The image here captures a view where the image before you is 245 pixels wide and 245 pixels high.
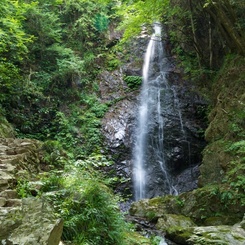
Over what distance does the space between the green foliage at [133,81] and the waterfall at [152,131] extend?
0.93ft

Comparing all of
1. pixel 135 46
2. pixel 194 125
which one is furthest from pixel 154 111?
pixel 135 46

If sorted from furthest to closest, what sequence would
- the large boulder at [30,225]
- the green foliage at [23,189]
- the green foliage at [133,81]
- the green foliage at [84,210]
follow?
1. the green foliage at [133,81]
2. the green foliage at [23,189]
3. the green foliage at [84,210]
4. the large boulder at [30,225]

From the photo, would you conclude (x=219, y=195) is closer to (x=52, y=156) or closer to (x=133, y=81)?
(x=52, y=156)

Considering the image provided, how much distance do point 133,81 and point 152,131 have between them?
154 inches

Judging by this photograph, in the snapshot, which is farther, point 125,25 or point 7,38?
point 125,25

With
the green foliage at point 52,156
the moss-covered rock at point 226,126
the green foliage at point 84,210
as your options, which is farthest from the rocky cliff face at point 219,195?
the green foliage at point 52,156

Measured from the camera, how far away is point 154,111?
→ 42.5 feet

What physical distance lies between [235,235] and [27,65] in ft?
38.7

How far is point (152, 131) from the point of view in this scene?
40.1 feet

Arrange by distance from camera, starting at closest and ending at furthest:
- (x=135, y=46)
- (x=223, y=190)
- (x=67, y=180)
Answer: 1. (x=67, y=180)
2. (x=223, y=190)
3. (x=135, y=46)

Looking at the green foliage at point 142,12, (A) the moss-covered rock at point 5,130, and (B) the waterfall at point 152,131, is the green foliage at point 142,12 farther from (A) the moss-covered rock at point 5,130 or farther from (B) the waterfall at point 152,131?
(A) the moss-covered rock at point 5,130

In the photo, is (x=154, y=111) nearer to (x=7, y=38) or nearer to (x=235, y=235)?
(x=7, y=38)

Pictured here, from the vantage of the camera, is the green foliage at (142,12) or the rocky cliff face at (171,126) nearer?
the green foliage at (142,12)

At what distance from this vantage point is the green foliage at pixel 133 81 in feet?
48.6
